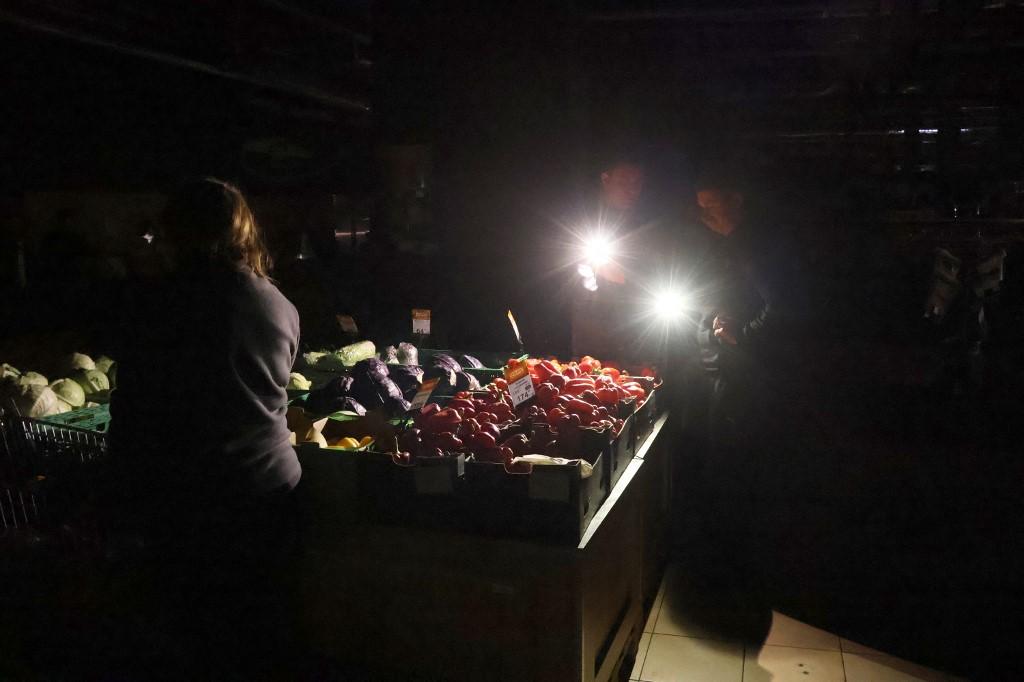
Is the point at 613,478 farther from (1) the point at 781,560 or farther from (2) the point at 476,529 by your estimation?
(1) the point at 781,560

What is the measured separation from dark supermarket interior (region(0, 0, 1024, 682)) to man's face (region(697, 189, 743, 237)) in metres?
0.02

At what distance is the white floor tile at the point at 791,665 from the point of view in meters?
2.94

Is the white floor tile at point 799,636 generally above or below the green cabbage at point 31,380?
below

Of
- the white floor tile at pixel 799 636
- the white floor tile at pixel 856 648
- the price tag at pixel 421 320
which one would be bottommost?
the white floor tile at pixel 799 636

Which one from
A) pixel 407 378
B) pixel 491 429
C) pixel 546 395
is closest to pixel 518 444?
pixel 491 429

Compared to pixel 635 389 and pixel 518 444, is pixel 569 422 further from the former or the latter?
pixel 635 389

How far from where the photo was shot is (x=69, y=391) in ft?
12.1

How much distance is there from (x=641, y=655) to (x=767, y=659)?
0.53 metres

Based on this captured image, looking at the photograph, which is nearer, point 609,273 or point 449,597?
point 449,597

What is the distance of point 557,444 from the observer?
2.62 metres

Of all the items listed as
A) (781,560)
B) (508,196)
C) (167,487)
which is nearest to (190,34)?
(508,196)

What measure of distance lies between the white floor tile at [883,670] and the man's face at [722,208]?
2.19m

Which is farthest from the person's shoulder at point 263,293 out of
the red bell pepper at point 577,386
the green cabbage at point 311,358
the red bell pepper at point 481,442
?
the green cabbage at point 311,358

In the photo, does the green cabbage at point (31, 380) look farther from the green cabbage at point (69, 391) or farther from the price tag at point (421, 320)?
the price tag at point (421, 320)
